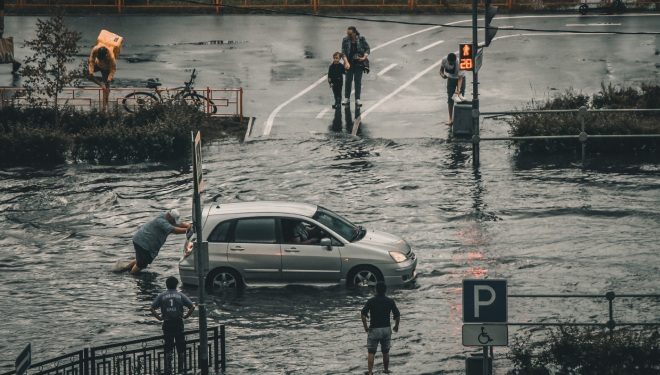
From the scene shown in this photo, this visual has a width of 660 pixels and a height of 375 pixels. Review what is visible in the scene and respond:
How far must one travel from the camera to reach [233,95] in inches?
1529

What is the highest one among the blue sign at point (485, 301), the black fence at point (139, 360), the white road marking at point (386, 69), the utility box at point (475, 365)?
the white road marking at point (386, 69)

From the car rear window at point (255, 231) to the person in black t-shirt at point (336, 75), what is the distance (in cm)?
1256

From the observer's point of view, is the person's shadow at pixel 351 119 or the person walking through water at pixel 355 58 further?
the person walking through water at pixel 355 58

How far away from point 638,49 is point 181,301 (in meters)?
25.9

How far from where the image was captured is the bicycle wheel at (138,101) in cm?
3636

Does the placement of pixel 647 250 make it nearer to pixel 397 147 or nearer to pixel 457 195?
pixel 457 195

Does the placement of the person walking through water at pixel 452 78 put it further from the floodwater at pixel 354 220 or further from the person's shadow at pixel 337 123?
the person's shadow at pixel 337 123

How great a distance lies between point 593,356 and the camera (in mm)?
Result: 19500

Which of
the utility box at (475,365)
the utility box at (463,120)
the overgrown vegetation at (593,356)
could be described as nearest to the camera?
the utility box at (475,365)

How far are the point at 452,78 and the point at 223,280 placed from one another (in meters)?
13.3

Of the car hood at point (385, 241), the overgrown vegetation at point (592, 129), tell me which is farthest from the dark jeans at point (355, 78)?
the car hood at point (385, 241)

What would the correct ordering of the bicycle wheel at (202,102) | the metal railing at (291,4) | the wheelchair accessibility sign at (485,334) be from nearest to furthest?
1. the wheelchair accessibility sign at (485,334)
2. the bicycle wheel at (202,102)
3. the metal railing at (291,4)

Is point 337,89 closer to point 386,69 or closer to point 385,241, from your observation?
point 386,69

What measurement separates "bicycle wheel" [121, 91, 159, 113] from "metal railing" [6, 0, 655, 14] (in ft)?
34.7
